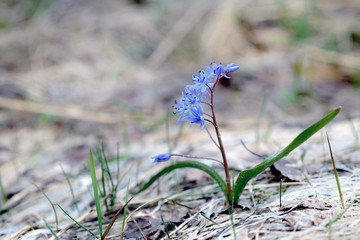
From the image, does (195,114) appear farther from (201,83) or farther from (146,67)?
(146,67)

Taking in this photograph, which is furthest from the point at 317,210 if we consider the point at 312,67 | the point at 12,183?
the point at 312,67

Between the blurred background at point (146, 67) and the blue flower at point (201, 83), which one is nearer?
the blue flower at point (201, 83)

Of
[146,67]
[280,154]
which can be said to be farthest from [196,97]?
[146,67]

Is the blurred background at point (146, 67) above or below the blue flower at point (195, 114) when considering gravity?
above

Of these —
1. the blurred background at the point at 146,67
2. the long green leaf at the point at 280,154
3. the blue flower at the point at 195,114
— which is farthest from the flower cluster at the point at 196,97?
the blurred background at the point at 146,67

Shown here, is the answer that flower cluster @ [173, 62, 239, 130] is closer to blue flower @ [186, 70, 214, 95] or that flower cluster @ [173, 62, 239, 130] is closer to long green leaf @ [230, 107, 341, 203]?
blue flower @ [186, 70, 214, 95]

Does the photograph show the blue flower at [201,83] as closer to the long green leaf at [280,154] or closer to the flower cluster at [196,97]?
the flower cluster at [196,97]

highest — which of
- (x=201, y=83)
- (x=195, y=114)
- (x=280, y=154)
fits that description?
(x=201, y=83)
